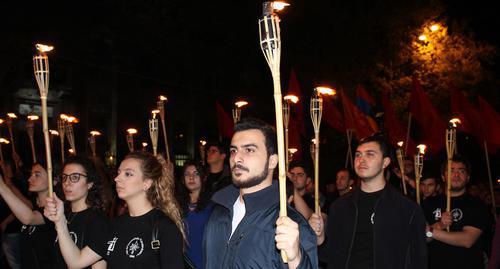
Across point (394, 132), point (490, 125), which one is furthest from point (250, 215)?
point (394, 132)

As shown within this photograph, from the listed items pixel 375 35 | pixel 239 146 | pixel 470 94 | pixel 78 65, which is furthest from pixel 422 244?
pixel 78 65

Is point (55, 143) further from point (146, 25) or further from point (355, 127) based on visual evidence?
point (355, 127)

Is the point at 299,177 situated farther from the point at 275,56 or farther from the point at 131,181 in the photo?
the point at 275,56

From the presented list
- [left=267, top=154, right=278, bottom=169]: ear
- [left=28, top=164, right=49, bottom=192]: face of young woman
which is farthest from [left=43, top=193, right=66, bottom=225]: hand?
[left=28, top=164, right=49, bottom=192]: face of young woman

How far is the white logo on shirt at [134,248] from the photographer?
14.4ft

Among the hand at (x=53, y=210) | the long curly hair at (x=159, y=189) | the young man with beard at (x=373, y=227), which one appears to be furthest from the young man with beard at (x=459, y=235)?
the hand at (x=53, y=210)

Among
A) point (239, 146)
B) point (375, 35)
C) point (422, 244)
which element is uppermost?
point (375, 35)

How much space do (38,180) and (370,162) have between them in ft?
12.9

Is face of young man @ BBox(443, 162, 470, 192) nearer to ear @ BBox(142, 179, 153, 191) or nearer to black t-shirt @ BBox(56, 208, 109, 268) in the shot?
ear @ BBox(142, 179, 153, 191)

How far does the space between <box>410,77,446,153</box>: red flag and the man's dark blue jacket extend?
10.2m

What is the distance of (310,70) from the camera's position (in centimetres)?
2150

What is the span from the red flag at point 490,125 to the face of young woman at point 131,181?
32.3 feet

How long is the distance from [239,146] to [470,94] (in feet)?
54.6

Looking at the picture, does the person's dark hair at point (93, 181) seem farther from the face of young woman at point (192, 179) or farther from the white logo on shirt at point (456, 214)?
the white logo on shirt at point (456, 214)
